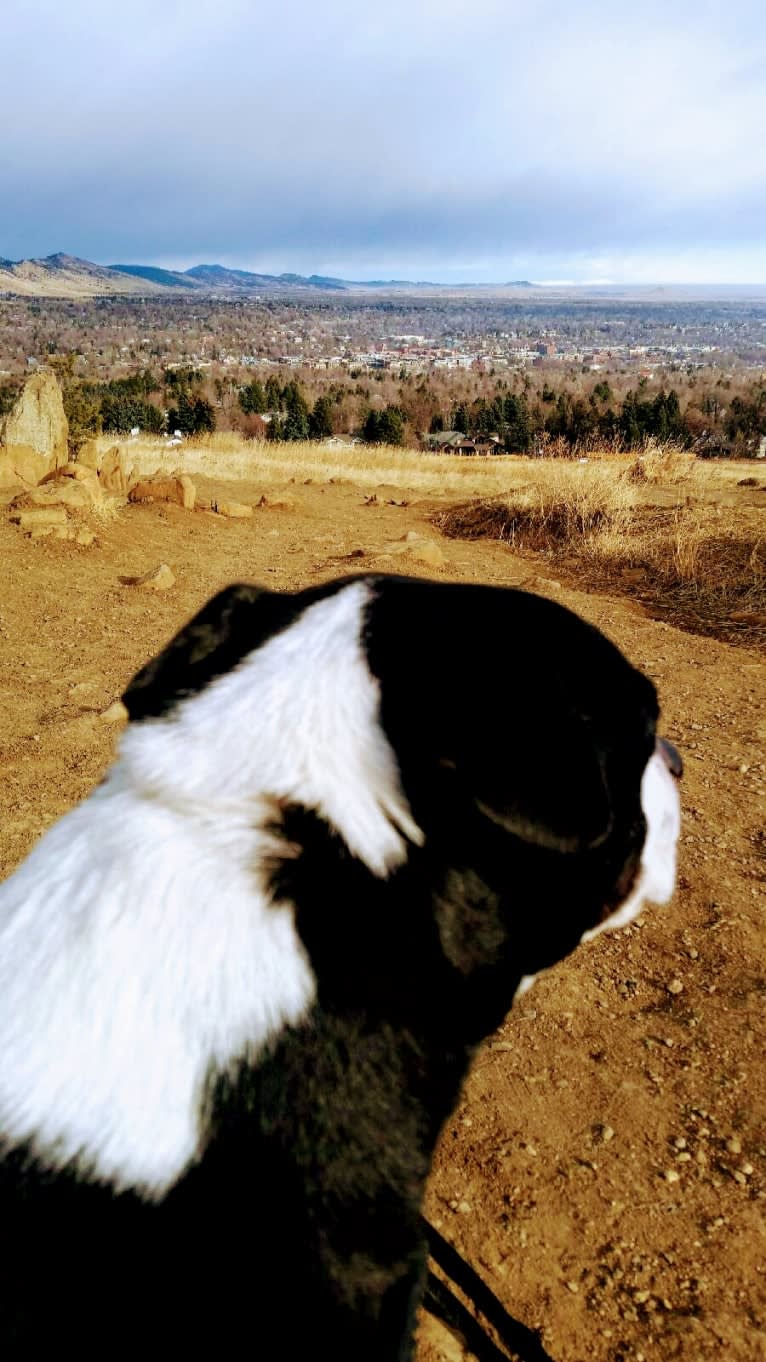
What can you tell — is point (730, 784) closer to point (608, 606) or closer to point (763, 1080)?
point (763, 1080)

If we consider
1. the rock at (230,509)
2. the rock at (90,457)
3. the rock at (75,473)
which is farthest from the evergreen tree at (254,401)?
the rock at (230,509)

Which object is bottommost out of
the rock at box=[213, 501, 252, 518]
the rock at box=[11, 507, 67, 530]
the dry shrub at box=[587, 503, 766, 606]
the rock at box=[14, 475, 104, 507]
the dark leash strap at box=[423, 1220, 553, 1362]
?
the dry shrub at box=[587, 503, 766, 606]

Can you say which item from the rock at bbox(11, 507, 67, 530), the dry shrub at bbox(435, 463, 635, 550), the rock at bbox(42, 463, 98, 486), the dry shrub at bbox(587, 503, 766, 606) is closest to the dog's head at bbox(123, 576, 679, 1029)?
the dry shrub at bbox(587, 503, 766, 606)

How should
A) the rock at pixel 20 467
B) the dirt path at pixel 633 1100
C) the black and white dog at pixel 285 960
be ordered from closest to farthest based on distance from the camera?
the black and white dog at pixel 285 960 < the dirt path at pixel 633 1100 < the rock at pixel 20 467

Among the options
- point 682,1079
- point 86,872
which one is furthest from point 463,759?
point 682,1079

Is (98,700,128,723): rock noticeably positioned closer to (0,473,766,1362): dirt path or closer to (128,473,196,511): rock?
(0,473,766,1362): dirt path

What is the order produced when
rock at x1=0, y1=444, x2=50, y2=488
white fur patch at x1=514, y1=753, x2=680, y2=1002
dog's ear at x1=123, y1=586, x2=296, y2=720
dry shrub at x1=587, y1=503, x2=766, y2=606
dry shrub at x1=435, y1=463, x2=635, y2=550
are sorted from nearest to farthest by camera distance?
dog's ear at x1=123, y1=586, x2=296, y2=720 → white fur patch at x1=514, y1=753, x2=680, y2=1002 → dry shrub at x1=587, y1=503, x2=766, y2=606 → dry shrub at x1=435, y1=463, x2=635, y2=550 → rock at x1=0, y1=444, x2=50, y2=488

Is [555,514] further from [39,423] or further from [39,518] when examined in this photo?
[39,423]

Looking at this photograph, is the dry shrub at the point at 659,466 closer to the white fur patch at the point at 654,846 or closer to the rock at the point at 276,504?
the rock at the point at 276,504
